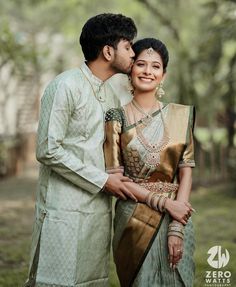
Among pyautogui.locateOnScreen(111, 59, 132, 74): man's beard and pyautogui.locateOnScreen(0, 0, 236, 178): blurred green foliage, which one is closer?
pyautogui.locateOnScreen(111, 59, 132, 74): man's beard

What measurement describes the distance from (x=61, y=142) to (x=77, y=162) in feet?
0.41

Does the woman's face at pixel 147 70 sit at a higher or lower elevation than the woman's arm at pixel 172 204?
higher

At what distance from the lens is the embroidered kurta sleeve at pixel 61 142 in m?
2.65

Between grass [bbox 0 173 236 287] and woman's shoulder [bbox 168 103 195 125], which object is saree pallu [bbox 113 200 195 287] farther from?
grass [bbox 0 173 236 287]

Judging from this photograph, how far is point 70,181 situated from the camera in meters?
2.74

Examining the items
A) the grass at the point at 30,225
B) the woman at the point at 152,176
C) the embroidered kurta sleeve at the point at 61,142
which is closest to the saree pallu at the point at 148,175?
the woman at the point at 152,176

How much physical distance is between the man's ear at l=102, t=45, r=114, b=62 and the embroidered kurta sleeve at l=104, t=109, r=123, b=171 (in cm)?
27

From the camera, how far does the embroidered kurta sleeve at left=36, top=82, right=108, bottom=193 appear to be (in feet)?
8.69

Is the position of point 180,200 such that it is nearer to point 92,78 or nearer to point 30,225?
point 92,78

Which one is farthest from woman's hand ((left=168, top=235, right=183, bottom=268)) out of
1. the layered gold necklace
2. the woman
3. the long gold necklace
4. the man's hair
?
the man's hair

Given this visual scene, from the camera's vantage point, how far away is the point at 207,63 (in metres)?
11.3

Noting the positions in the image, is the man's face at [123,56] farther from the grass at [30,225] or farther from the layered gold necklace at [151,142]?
the grass at [30,225]

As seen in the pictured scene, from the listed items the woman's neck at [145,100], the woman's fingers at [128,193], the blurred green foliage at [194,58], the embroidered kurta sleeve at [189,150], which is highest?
the blurred green foliage at [194,58]

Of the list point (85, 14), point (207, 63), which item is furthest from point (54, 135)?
point (85, 14)
